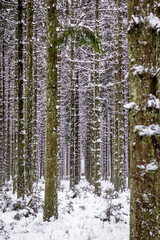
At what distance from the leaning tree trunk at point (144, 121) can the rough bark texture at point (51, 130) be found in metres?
3.48

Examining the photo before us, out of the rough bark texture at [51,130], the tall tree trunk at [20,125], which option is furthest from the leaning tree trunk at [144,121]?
the tall tree trunk at [20,125]

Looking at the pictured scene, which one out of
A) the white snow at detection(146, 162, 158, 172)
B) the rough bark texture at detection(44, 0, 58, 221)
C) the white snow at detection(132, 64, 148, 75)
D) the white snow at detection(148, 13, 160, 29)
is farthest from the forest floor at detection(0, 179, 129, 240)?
the white snow at detection(148, 13, 160, 29)

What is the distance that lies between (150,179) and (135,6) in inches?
92.6

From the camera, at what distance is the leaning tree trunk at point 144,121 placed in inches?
100.0

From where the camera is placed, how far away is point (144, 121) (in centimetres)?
263

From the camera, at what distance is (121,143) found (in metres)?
11.3

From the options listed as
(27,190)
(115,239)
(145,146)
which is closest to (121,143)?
(27,190)

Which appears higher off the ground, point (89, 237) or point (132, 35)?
point (132, 35)

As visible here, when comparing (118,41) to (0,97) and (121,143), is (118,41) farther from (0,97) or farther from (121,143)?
(0,97)

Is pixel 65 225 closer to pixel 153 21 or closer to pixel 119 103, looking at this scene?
pixel 153 21

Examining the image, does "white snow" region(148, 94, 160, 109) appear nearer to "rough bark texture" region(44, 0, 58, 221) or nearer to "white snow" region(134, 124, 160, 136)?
"white snow" region(134, 124, 160, 136)

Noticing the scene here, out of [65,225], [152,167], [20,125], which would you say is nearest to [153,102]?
[152,167]

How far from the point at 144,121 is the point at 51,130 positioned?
3.70 metres

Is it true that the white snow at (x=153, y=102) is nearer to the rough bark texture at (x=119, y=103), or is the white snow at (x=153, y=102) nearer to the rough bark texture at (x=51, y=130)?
the rough bark texture at (x=51, y=130)
